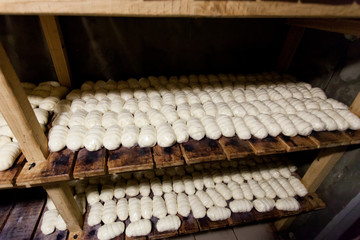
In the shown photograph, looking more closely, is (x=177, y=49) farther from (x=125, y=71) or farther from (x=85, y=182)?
(x=85, y=182)

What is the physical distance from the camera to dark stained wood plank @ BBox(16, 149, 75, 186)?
959 mm

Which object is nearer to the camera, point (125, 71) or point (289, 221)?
point (125, 71)

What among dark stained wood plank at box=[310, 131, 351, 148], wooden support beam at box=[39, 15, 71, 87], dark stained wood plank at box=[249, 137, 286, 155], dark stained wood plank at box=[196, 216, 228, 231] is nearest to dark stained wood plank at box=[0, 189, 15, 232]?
wooden support beam at box=[39, 15, 71, 87]

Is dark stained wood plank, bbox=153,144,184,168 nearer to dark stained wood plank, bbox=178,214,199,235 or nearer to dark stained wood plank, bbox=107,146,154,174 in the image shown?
dark stained wood plank, bbox=107,146,154,174

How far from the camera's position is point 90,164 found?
105 cm

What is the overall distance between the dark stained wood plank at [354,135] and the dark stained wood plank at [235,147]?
A: 81 centimetres

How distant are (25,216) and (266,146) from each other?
2060 mm

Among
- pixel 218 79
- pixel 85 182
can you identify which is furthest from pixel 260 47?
pixel 85 182

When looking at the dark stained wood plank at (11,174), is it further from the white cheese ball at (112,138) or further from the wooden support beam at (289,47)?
the wooden support beam at (289,47)

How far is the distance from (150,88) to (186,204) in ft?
3.62

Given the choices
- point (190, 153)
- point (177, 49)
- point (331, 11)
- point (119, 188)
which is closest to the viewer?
point (331, 11)

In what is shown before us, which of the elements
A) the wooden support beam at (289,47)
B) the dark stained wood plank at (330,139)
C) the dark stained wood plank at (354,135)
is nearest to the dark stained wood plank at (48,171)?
the dark stained wood plank at (330,139)

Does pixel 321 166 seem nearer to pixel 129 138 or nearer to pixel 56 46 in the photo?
pixel 129 138

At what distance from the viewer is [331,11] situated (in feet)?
2.72
